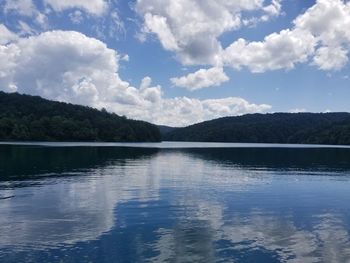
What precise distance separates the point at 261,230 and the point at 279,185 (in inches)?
1120

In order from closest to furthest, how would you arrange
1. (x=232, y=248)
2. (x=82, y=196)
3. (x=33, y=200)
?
(x=232, y=248)
(x=33, y=200)
(x=82, y=196)

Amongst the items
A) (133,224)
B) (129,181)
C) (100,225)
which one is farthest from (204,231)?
(129,181)

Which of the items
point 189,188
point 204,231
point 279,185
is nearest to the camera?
point 204,231

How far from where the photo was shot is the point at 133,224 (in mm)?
29734

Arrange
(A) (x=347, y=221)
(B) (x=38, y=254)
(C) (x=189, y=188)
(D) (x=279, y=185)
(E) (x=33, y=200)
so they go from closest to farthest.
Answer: (B) (x=38, y=254) → (A) (x=347, y=221) → (E) (x=33, y=200) → (C) (x=189, y=188) → (D) (x=279, y=185)

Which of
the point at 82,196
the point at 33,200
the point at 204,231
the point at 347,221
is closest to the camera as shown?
the point at 204,231

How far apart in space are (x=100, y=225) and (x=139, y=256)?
775 centimetres

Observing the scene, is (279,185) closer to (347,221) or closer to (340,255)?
(347,221)

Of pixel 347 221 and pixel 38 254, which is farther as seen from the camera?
pixel 347 221

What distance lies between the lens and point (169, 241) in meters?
25.4

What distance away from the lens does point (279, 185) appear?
5616cm

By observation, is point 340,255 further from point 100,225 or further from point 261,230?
point 100,225

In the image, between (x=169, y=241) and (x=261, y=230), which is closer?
(x=169, y=241)

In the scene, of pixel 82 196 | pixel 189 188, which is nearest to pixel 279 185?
pixel 189 188
